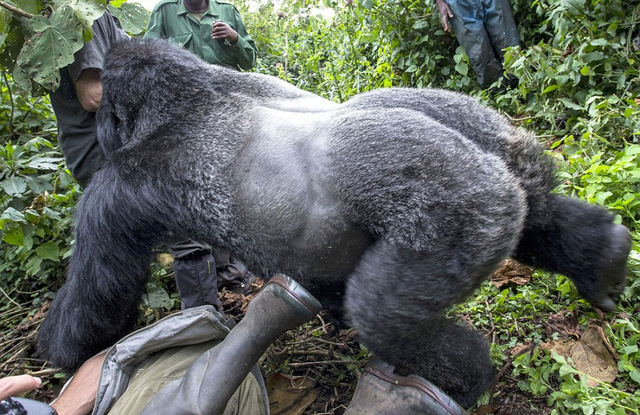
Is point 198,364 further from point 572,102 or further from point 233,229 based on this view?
point 572,102

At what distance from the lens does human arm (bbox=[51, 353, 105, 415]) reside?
2.29m

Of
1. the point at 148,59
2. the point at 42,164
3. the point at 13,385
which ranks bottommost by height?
the point at 13,385

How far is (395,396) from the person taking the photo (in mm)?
1925

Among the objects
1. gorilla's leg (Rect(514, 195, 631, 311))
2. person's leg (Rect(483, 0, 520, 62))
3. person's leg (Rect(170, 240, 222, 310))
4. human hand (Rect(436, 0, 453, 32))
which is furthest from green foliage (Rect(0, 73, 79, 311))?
person's leg (Rect(483, 0, 520, 62))

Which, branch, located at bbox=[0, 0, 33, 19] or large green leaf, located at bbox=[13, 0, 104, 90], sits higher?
branch, located at bbox=[0, 0, 33, 19]

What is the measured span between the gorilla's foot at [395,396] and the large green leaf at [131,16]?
2.26 meters

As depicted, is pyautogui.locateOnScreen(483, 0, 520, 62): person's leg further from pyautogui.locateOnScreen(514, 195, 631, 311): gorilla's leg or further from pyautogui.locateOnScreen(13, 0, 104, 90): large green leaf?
pyautogui.locateOnScreen(13, 0, 104, 90): large green leaf

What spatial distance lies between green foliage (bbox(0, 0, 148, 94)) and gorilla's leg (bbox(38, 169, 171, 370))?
26.9 inches

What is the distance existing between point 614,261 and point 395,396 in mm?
1008

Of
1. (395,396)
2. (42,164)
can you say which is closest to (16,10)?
(42,164)

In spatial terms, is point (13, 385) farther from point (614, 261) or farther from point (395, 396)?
point (614, 261)

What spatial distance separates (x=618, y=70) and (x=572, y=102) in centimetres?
33

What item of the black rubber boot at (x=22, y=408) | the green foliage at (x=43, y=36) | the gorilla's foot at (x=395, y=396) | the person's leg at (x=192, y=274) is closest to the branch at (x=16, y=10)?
the green foliage at (x=43, y=36)

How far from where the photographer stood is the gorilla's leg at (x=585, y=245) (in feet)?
6.97
